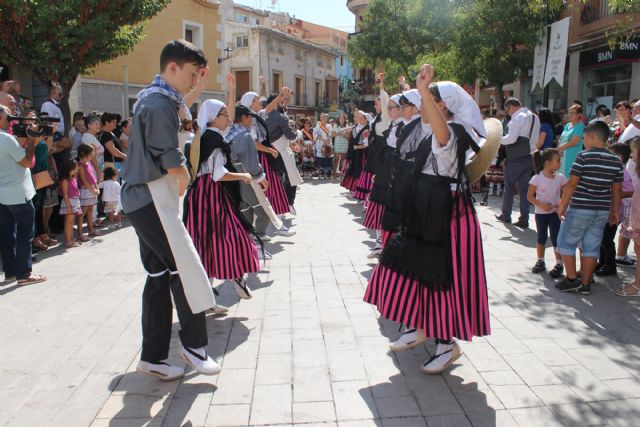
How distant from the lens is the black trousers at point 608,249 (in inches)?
229

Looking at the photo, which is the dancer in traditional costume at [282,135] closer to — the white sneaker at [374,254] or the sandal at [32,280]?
the white sneaker at [374,254]

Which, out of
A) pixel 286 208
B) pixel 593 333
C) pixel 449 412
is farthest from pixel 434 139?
pixel 286 208

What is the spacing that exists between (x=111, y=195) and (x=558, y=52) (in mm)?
9470

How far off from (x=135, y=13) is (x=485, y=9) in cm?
983

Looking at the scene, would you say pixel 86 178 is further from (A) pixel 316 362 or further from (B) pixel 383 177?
(A) pixel 316 362

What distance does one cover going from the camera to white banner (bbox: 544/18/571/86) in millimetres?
11508

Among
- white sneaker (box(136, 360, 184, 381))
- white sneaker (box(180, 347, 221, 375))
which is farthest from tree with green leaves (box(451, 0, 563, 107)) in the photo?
white sneaker (box(136, 360, 184, 381))

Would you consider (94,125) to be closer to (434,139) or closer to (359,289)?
(359,289)

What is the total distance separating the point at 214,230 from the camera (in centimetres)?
467

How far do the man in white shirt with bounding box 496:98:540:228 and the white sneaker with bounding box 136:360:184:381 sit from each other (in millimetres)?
6374

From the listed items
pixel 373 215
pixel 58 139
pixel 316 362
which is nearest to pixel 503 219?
pixel 373 215

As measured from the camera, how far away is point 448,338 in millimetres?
3430

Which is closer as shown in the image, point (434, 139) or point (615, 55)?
point (434, 139)

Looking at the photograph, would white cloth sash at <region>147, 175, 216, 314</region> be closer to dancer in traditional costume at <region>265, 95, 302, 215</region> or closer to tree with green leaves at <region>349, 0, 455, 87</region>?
dancer in traditional costume at <region>265, 95, 302, 215</region>
